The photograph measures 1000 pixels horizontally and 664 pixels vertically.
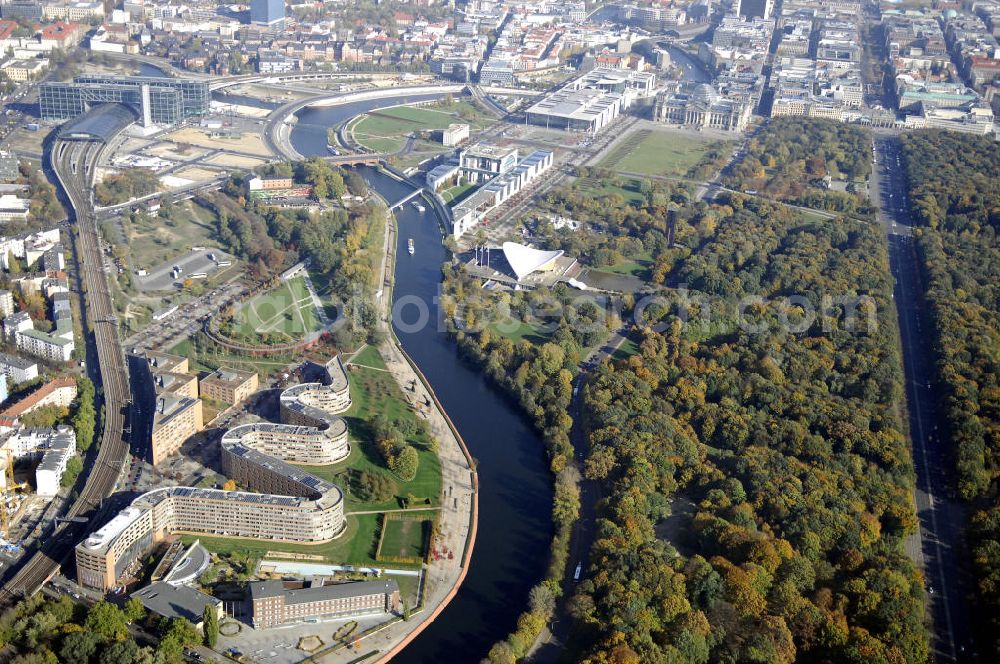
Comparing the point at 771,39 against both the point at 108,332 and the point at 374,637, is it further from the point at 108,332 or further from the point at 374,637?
the point at 374,637

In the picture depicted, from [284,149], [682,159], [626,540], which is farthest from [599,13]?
[626,540]

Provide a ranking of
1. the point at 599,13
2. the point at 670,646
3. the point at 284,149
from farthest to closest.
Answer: the point at 599,13 → the point at 284,149 → the point at 670,646

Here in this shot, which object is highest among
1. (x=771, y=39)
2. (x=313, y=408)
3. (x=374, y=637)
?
(x=771, y=39)

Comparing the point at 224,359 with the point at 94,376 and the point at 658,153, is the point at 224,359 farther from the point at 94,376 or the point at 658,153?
the point at 658,153

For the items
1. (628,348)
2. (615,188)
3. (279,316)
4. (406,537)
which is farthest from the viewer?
(615,188)

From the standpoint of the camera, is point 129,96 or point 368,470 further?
point 129,96

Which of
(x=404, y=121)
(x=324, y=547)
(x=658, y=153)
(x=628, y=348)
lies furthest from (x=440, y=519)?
(x=404, y=121)
